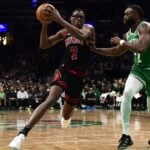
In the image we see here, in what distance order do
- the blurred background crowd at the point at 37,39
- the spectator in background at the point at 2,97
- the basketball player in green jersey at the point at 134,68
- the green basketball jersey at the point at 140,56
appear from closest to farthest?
1. the basketball player in green jersey at the point at 134,68
2. the green basketball jersey at the point at 140,56
3. the spectator in background at the point at 2,97
4. the blurred background crowd at the point at 37,39

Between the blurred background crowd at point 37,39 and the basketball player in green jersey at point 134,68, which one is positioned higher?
the blurred background crowd at point 37,39

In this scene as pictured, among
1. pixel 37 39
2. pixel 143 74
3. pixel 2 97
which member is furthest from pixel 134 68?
A: pixel 37 39

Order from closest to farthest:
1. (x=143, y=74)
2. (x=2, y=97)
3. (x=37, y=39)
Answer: (x=143, y=74) → (x=2, y=97) → (x=37, y=39)

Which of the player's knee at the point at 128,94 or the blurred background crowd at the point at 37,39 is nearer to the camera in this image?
the player's knee at the point at 128,94

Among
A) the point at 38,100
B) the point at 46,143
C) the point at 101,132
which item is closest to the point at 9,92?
the point at 38,100

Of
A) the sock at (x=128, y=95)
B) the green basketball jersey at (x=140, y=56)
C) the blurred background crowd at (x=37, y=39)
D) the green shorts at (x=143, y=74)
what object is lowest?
the sock at (x=128, y=95)

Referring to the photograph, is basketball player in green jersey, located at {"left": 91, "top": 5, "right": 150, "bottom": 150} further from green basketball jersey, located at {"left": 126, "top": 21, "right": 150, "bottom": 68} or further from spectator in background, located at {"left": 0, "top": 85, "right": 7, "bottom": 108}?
spectator in background, located at {"left": 0, "top": 85, "right": 7, "bottom": 108}

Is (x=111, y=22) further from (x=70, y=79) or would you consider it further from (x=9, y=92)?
(x=70, y=79)

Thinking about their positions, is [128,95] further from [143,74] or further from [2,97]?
[2,97]

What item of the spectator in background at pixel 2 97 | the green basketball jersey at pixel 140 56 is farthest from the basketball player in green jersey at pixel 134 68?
the spectator in background at pixel 2 97

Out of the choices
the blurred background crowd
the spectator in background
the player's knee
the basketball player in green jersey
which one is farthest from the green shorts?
the blurred background crowd

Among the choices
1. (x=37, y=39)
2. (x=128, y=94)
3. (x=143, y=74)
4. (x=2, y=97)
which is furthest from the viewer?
(x=37, y=39)

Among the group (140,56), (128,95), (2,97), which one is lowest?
(128,95)

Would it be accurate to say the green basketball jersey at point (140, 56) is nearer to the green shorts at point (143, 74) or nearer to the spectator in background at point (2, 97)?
the green shorts at point (143, 74)
